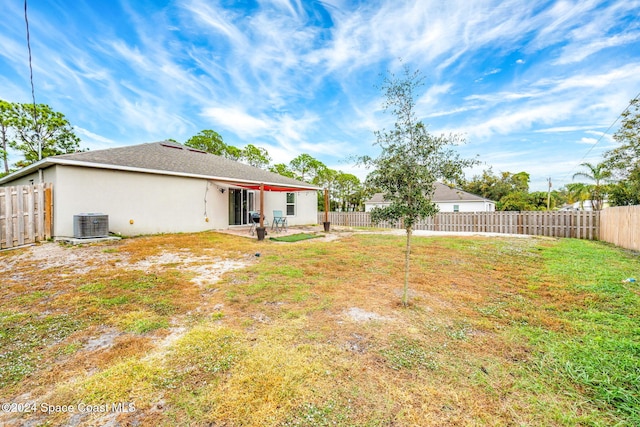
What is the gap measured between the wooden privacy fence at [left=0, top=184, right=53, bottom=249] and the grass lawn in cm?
289

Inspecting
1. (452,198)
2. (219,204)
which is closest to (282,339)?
(219,204)

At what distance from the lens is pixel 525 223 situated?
47.6ft

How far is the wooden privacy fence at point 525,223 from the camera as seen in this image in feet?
40.1

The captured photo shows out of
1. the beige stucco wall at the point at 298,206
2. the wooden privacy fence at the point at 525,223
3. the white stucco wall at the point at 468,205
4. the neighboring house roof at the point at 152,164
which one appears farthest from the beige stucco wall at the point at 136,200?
the white stucco wall at the point at 468,205

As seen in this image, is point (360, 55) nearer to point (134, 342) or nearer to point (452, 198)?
point (134, 342)

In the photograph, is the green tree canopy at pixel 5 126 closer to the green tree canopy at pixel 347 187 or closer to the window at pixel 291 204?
the window at pixel 291 204

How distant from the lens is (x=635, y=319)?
323 cm

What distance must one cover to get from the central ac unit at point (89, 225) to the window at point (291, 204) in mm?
9294

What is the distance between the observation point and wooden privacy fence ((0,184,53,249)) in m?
7.29

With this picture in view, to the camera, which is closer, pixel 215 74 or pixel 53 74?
pixel 53 74

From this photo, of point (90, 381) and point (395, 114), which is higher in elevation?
point (395, 114)

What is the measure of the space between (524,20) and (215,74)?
1422cm

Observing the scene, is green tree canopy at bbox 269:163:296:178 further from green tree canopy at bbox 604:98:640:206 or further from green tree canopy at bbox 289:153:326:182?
green tree canopy at bbox 604:98:640:206

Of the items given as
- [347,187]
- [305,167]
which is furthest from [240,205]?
[347,187]
